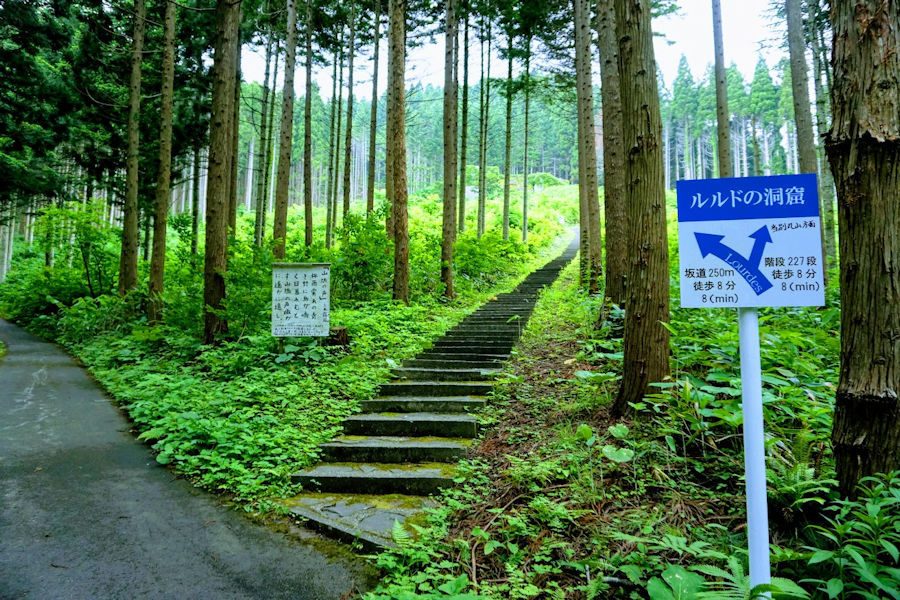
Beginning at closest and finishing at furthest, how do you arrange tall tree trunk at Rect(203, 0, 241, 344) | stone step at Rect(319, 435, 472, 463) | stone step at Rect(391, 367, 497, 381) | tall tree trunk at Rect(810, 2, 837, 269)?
stone step at Rect(319, 435, 472, 463) → stone step at Rect(391, 367, 497, 381) → tall tree trunk at Rect(203, 0, 241, 344) → tall tree trunk at Rect(810, 2, 837, 269)

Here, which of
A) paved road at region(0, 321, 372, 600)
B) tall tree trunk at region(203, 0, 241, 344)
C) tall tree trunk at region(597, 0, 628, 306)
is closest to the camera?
paved road at region(0, 321, 372, 600)

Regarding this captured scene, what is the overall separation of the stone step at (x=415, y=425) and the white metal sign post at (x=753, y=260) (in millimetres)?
3165

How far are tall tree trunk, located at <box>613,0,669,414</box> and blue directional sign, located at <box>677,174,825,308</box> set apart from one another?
82.6 inches

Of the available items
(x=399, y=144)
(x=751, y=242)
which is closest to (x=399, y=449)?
(x=751, y=242)

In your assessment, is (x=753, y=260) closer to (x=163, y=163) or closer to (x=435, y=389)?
(x=435, y=389)

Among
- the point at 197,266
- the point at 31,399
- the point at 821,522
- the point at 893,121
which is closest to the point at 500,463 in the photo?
the point at 821,522

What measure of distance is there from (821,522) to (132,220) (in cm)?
1444

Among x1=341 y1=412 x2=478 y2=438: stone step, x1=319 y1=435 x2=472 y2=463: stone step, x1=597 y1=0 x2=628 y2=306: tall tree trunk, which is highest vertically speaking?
x1=597 y1=0 x2=628 y2=306: tall tree trunk

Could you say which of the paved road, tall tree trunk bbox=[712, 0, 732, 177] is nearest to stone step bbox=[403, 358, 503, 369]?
the paved road

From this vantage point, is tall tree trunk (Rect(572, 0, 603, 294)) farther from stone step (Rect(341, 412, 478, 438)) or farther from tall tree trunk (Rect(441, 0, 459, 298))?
stone step (Rect(341, 412, 478, 438))

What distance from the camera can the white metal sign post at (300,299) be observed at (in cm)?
732

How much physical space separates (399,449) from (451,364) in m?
2.47

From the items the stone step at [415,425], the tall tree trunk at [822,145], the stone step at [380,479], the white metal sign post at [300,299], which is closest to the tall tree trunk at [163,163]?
the white metal sign post at [300,299]

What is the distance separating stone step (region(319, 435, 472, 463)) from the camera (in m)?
4.65
